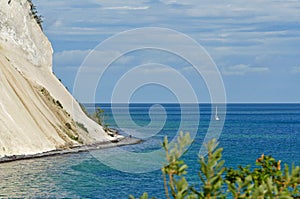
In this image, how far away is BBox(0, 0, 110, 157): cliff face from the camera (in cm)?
4600

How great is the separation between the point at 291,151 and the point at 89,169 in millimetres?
26913

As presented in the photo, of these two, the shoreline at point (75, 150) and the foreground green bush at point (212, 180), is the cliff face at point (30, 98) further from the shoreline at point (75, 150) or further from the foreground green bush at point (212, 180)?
the foreground green bush at point (212, 180)

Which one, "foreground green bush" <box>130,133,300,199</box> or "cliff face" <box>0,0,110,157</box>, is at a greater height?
"cliff face" <box>0,0,110,157</box>

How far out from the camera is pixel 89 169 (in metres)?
43.0

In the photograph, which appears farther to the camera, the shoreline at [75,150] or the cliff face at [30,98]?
the cliff face at [30,98]

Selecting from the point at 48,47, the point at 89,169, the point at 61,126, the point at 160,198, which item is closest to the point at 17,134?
the point at 89,169

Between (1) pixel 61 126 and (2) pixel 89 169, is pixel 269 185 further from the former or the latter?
(1) pixel 61 126

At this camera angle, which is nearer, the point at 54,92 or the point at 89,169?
the point at 89,169

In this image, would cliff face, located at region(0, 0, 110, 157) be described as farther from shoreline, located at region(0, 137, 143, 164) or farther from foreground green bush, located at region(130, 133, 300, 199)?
foreground green bush, located at region(130, 133, 300, 199)

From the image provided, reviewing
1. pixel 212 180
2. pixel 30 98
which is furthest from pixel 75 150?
pixel 212 180

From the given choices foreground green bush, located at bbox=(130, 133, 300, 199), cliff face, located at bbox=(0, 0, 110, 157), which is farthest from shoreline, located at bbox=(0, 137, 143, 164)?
foreground green bush, located at bbox=(130, 133, 300, 199)

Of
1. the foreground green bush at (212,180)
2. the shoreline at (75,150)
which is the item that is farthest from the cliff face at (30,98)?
the foreground green bush at (212,180)

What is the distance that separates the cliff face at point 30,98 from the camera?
1811 inches

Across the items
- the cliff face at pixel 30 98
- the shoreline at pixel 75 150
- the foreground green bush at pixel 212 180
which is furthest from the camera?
the cliff face at pixel 30 98
